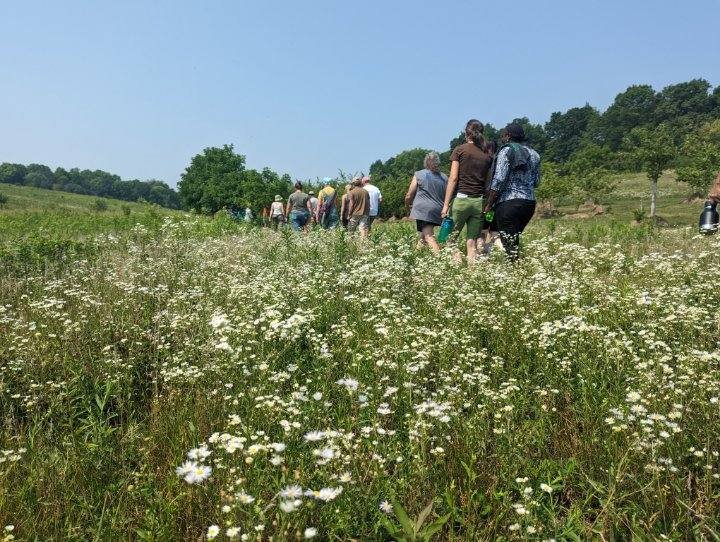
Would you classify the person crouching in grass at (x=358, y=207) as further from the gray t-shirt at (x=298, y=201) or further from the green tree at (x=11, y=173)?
the green tree at (x=11, y=173)

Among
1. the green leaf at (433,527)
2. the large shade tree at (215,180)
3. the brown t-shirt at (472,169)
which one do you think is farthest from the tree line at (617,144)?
the green leaf at (433,527)

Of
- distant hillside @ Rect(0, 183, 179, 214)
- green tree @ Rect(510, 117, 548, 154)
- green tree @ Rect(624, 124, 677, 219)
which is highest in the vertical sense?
green tree @ Rect(510, 117, 548, 154)

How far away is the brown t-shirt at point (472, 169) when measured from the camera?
310 inches

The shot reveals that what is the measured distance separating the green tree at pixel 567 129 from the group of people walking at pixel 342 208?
14157 centimetres

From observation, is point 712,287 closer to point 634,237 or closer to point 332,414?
point 332,414

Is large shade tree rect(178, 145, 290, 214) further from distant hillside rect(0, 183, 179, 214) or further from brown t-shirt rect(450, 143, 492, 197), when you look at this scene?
brown t-shirt rect(450, 143, 492, 197)

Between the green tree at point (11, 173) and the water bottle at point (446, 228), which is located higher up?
the green tree at point (11, 173)

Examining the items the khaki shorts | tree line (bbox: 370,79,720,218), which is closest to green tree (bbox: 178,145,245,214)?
tree line (bbox: 370,79,720,218)

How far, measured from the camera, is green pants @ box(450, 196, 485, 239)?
7902 millimetres

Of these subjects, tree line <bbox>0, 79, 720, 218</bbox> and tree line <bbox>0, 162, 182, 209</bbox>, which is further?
tree line <bbox>0, 162, 182, 209</bbox>

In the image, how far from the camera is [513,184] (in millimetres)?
7434

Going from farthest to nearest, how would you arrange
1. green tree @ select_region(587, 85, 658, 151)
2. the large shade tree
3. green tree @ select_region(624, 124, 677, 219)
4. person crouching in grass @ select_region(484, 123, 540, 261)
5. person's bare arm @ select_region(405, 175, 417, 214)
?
green tree @ select_region(587, 85, 658, 151) → the large shade tree → green tree @ select_region(624, 124, 677, 219) → person's bare arm @ select_region(405, 175, 417, 214) → person crouching in grass @ select_region(484, 123, 540, 261)

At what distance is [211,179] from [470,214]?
7646cm

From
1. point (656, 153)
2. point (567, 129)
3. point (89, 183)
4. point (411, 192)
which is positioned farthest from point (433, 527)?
point (89, 183)
